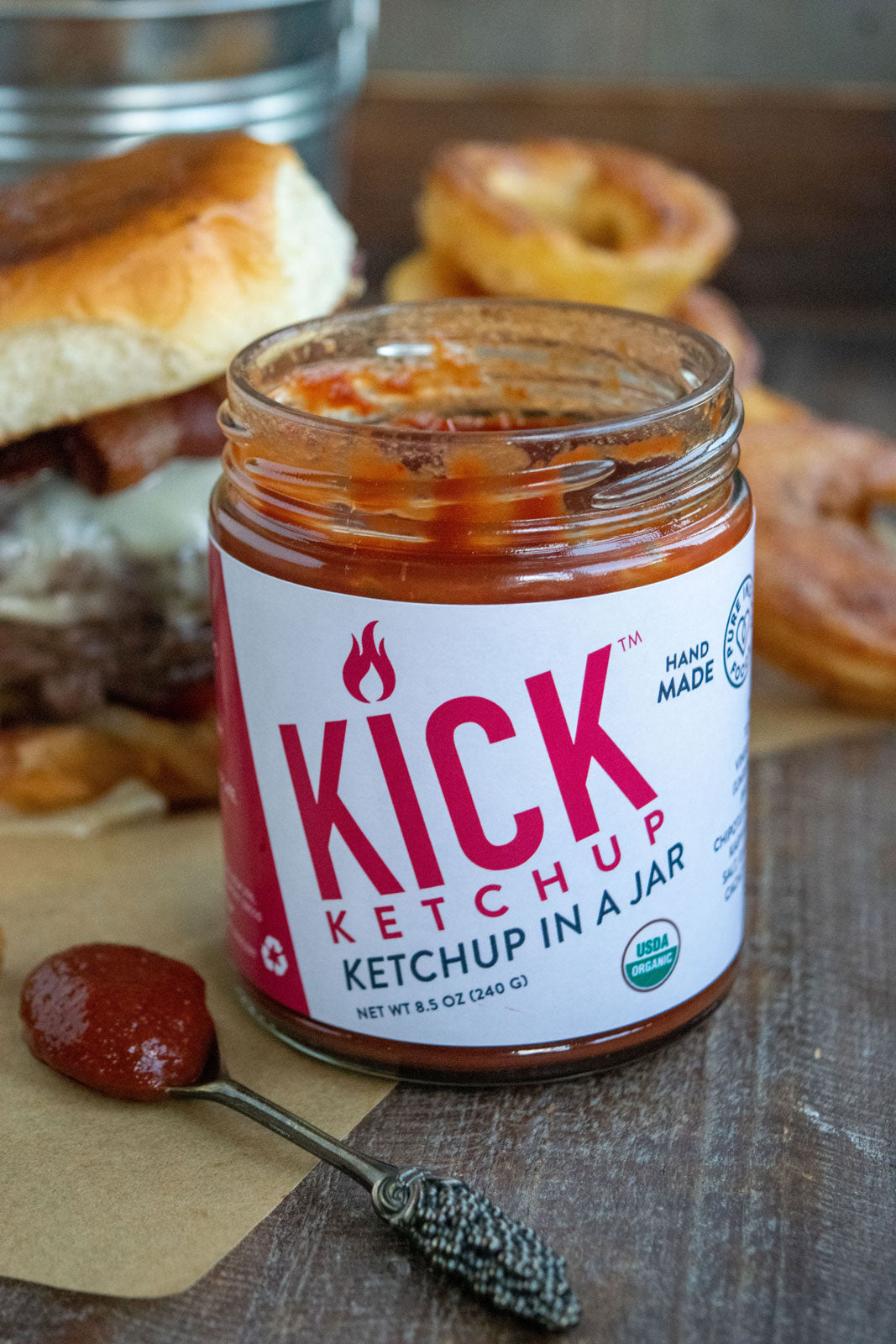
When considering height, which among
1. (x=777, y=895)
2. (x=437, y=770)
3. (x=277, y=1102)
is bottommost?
(x=777, y=895)

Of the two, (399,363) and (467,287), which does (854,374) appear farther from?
(399,363)

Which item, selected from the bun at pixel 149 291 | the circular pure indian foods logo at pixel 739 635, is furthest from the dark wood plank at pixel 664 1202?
the bun at pixel 149 291

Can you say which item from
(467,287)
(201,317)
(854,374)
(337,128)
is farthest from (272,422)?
(854,374)

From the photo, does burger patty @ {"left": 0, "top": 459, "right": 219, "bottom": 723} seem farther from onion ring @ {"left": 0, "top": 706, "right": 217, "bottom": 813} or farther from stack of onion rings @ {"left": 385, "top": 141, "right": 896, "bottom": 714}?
stack of onion rings @ {"left": 385, "top": 141, "right": 896, "bottom": 714}

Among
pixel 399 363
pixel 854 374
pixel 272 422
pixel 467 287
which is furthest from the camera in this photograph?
pixel 854 374

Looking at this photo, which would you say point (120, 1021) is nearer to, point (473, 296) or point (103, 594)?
point (103, 594)

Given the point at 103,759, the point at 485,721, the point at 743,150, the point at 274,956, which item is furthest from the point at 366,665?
the point at 743,150

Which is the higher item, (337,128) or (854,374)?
(337,128)
